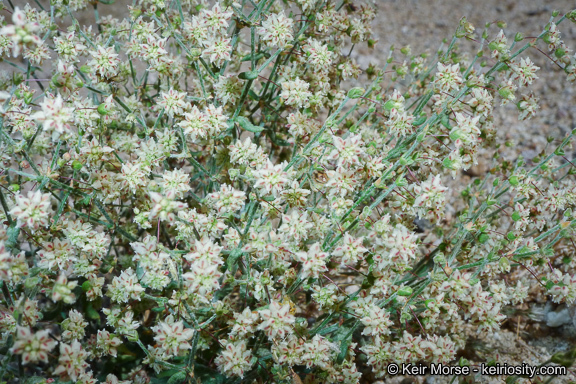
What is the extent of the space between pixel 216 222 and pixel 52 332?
1.32 metres

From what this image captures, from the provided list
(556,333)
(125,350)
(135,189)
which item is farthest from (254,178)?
(556,333)

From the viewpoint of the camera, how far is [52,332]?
2307 mm

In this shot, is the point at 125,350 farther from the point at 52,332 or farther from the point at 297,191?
the point at 297,191

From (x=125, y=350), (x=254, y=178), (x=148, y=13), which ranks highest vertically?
(x=148, y=13)

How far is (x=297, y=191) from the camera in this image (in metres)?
1.61

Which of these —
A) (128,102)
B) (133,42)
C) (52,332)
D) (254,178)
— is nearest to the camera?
(254,178)

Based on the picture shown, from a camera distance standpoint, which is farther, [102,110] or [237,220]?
[237,220]

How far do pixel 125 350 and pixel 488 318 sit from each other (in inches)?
55.8

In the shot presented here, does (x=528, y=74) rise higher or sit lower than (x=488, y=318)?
higher

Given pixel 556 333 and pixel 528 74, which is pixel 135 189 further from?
pixel 556 333

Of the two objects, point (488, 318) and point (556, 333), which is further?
point (556, 333)

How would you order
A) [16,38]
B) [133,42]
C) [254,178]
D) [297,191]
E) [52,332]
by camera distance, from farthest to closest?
[52,332] < [133,42] < [297,191] < [254,178] < [16,38]

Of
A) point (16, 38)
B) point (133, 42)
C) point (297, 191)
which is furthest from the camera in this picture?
point (133, 42)

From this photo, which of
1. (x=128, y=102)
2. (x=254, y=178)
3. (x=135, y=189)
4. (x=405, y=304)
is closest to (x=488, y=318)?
(x=405, y=304)
